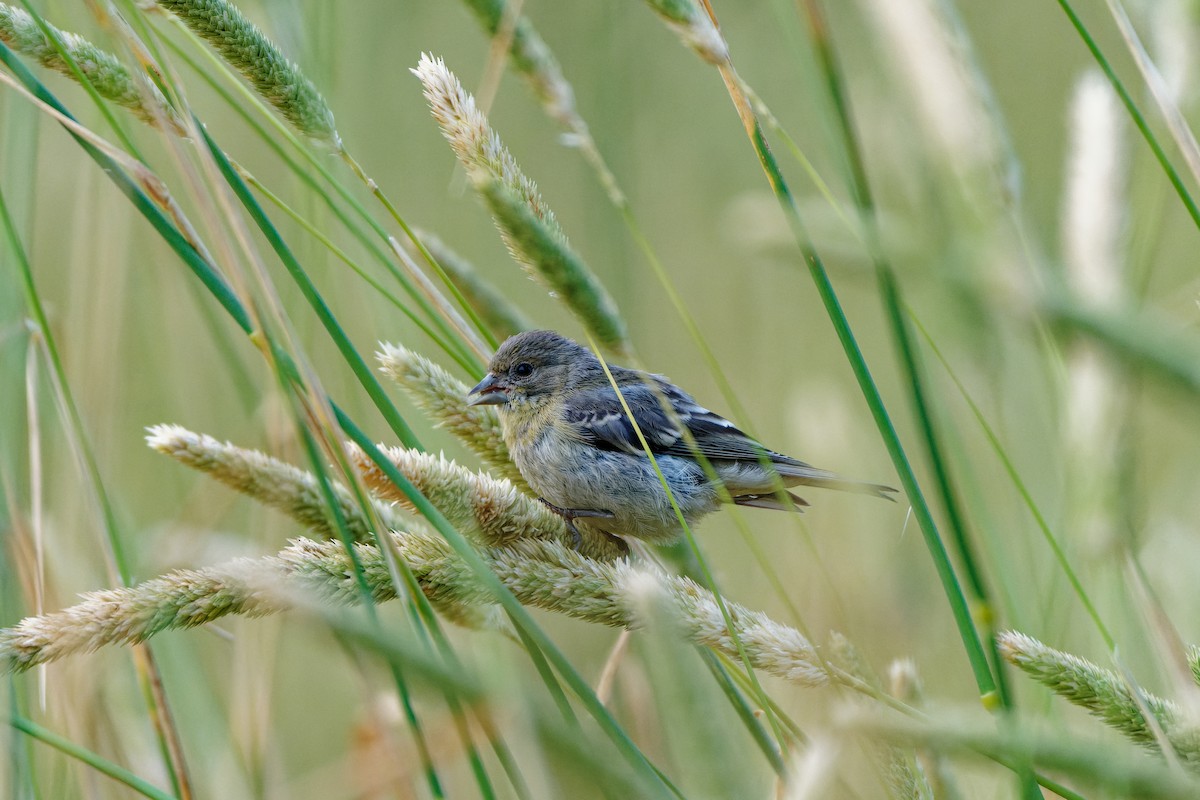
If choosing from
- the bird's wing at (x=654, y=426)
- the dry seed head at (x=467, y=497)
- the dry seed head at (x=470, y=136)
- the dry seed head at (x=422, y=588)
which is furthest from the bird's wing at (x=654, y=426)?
the dry seed head at (x=470, y=136)

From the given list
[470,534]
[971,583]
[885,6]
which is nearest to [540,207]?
[470,534]

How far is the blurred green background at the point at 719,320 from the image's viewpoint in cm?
136

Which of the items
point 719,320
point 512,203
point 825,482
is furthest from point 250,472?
point 719,320

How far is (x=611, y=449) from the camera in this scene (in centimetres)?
348

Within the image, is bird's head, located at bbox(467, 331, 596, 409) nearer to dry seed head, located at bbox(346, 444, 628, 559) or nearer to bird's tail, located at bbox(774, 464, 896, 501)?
bird's tail, located at bbox(774, 464, 896, 501)

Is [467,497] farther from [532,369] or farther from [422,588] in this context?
[532,369]

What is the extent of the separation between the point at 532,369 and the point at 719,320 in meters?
1.66

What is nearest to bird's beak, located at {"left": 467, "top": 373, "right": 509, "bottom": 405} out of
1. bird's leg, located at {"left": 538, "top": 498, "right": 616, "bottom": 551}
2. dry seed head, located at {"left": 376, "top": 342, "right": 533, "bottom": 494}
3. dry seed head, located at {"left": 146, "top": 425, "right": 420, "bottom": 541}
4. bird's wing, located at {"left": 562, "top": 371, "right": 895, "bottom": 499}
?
bird's wing, located at {"left": 562, "top": 371, "right": 895, "bottom": 499}

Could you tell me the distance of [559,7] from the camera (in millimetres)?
4566

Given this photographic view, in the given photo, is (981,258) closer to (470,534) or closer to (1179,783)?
(1179,783)

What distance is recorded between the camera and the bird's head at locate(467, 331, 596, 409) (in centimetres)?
360

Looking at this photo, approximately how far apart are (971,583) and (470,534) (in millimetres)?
955

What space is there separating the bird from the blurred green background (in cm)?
27

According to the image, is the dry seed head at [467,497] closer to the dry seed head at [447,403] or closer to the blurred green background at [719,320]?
the dry seed head at [447,403]
